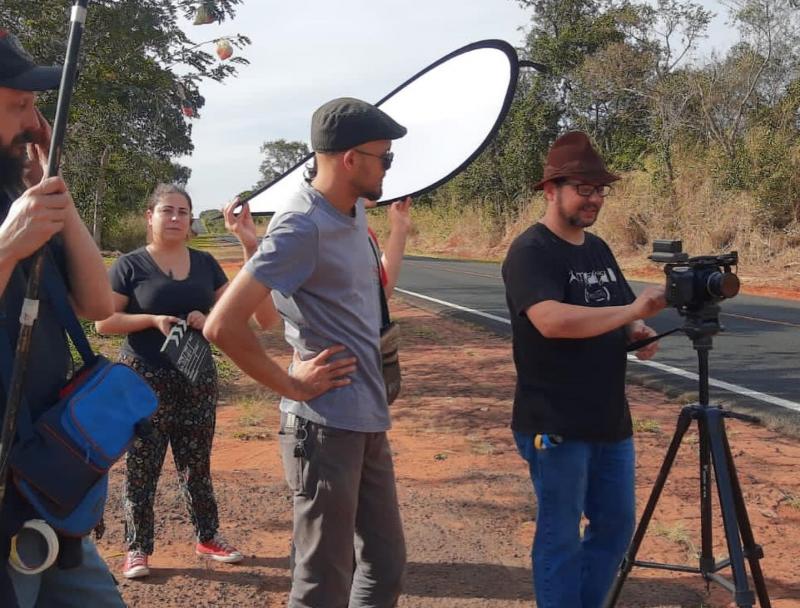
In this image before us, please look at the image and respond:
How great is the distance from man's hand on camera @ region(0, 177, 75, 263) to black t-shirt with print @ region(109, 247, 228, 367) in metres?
2.13

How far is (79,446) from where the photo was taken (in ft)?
5.71

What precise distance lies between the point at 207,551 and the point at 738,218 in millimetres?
21397

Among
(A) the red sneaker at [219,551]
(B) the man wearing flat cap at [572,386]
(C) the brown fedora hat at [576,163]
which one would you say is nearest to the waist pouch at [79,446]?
(B) the man wearing flat cap at [572,386]

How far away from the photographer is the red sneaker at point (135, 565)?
12.2 feet

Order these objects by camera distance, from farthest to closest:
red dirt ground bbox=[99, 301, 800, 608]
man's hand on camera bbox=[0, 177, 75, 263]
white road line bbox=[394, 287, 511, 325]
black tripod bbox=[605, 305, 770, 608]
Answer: white road line bbox=[394, 287, 511, 325]
red dirt ground bbox=[99, 301, 800, 608]
black tripod bbox=[605, 305, 770, 608]
man's hand on camera bbox=[0, 177, 75, 263]

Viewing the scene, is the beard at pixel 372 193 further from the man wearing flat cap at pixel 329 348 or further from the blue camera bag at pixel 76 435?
the blue camera bag at pixel 76 435

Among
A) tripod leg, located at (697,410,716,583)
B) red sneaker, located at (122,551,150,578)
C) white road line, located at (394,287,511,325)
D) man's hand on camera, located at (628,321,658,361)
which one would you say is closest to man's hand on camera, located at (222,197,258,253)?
man's hand on camera, located at (628,321,658,361)

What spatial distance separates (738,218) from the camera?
22.5 meters

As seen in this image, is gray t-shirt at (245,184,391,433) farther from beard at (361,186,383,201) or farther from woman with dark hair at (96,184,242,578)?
woman with dark hair at (96,184,242,578)

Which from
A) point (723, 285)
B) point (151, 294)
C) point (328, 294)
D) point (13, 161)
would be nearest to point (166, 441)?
point (151, 294)

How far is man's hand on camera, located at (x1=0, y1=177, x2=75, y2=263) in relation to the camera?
1.62m

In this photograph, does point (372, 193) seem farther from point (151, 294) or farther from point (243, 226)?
point (151, 294)

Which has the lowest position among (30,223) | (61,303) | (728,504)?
(728,504)

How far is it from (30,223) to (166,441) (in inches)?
95.7
